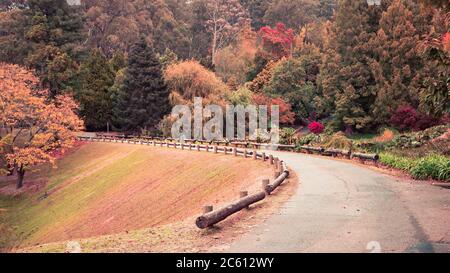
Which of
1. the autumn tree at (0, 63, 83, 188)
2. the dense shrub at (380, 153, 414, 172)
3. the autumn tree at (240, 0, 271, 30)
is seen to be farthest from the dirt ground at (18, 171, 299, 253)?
the autumn tree at (240, 0, 271, 30)

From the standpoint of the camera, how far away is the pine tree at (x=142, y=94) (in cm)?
5519

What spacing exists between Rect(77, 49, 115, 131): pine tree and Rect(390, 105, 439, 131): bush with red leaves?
115 ft

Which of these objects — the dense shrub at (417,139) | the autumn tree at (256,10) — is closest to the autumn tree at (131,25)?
the autumn tree at (256,10)

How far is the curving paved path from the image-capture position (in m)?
10.1

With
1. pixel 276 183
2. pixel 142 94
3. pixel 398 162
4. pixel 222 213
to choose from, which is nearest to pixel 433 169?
pixel 398 162

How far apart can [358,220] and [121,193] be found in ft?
75.9

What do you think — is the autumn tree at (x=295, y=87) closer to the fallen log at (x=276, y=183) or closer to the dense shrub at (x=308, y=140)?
the dense shrub at (x=308, y=140)

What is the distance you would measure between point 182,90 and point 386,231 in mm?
44877

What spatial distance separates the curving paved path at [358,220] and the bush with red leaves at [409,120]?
2496cm

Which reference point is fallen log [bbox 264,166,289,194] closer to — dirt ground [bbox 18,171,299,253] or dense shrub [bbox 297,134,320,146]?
dirt ground [bbox 18,171,299,253]

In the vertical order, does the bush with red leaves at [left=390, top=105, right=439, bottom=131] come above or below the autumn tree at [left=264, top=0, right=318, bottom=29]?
below

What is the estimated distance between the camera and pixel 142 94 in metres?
56.1
